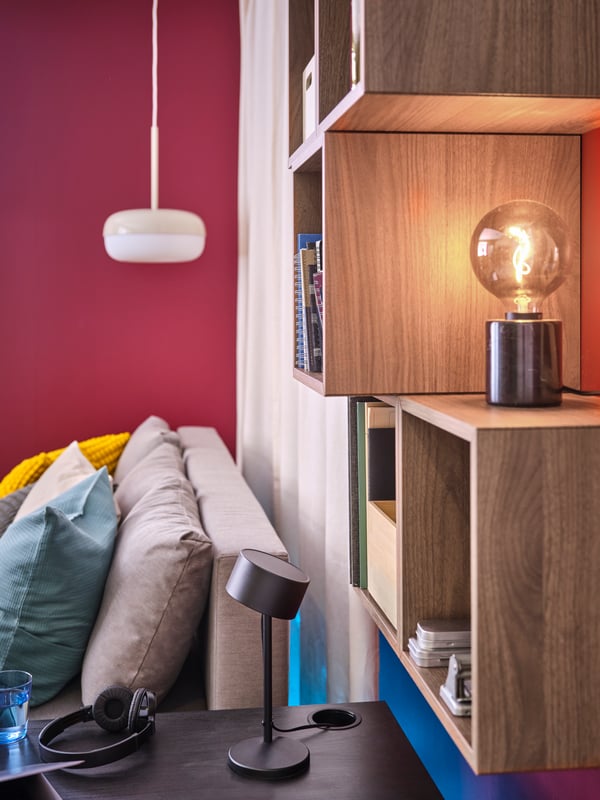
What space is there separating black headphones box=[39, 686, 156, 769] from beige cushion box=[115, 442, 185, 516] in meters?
0.76

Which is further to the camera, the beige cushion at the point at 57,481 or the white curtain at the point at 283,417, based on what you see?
the beige cushion at the point at 57,481

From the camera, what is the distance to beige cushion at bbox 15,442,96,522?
2281 millimetres

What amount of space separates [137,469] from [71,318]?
135 cm

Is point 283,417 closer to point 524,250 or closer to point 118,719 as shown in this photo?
point 118,719

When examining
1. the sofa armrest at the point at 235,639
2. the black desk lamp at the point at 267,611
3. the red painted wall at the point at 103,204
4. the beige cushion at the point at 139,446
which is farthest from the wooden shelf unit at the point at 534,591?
the red painted wall at the point at 103,204

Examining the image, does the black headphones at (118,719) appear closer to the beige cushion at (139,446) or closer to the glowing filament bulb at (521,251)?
the glowing filament bulb at (521,251)

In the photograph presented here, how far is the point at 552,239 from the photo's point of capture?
1.00m

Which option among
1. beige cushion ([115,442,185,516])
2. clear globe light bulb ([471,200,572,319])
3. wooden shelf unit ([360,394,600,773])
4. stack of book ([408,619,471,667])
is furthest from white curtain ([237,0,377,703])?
wooden shelf unit ([360,394,600,773])

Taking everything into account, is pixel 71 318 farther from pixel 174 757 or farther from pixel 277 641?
pixel 174 757

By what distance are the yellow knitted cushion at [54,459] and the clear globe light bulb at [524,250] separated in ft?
→ 6.68

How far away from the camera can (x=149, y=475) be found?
7.38 ft

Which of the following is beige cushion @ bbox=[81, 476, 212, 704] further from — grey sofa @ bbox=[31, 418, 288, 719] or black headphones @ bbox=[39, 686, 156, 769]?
black headphones @ bbox=[39, 686, 156, 769]

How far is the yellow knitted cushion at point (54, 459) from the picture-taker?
281 centimetres

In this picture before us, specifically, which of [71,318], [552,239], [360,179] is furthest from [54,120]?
[552,239]
